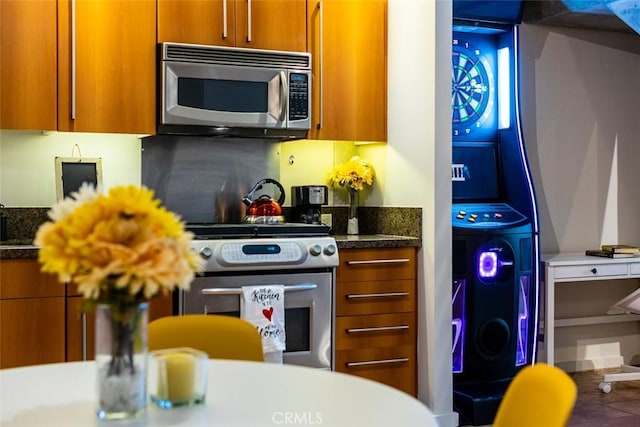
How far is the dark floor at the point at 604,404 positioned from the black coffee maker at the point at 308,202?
165cm

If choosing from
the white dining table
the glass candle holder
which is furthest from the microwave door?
the glass candle holder

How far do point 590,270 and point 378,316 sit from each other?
56.0 inches

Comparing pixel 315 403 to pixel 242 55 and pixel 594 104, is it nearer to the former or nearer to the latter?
pixel 242 55

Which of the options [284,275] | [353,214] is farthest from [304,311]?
[353,214]

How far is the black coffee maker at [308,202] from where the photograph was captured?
401 cm

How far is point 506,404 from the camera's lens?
1480 millimetres

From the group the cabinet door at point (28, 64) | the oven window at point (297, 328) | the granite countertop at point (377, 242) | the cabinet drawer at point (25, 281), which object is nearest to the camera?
the cabinet drawer at point (25, 281)

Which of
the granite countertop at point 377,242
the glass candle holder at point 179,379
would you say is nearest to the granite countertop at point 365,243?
the granite countertop at point 377,242

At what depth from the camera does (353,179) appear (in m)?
4.12

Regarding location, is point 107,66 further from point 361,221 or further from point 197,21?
point 361,221

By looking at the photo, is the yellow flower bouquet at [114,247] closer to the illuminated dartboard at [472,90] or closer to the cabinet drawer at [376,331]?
the cabinet drawer at [376,331]

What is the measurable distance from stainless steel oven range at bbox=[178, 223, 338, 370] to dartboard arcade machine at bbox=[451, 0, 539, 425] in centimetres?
76

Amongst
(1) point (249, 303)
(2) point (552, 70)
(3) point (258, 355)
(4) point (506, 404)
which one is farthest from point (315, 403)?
(2) point (552, 70)

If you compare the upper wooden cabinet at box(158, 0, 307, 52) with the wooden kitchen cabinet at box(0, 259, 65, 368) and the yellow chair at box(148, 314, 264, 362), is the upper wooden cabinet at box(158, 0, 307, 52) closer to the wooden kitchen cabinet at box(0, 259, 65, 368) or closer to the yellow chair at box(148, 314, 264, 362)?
the wooden kitchen cabinet at box(0, 259, 65, 368)
